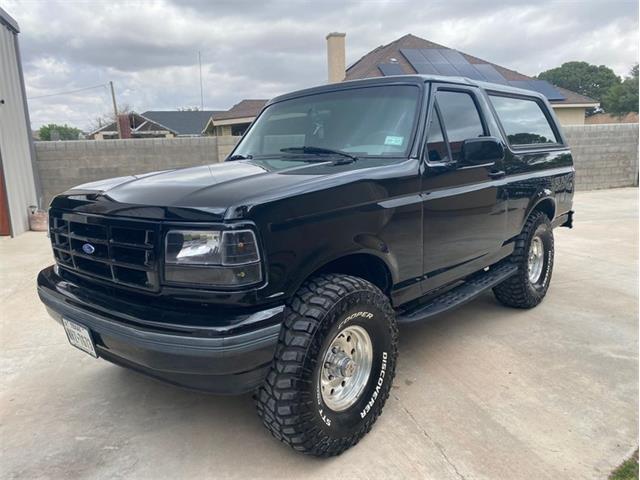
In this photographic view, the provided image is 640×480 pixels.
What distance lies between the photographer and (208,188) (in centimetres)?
230

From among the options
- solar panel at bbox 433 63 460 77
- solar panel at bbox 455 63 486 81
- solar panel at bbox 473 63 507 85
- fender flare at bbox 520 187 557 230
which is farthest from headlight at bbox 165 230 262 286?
solar panel at bbox 473 63 507 85

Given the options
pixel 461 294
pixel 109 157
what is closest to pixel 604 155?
pixel 461 294

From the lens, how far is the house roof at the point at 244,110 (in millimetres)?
26714

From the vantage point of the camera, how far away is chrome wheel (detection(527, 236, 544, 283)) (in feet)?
15.5

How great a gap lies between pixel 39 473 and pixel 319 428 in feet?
4.76

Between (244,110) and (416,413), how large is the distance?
27.2m

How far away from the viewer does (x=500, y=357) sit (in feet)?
11.8

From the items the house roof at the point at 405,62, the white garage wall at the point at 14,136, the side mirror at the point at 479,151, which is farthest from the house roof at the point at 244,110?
the side mirror at the point at 479,151

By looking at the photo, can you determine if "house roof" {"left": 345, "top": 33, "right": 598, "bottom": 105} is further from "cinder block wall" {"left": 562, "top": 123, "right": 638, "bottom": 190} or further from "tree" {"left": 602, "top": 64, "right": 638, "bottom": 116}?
"tree" {"left": 602, "top": 64, "right": 638, "bottom": 116}

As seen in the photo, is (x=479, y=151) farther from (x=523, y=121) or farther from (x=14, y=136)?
(x=14, y=136)

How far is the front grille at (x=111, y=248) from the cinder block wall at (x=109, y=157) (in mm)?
7710

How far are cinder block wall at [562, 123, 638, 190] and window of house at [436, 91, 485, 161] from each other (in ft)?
36.9

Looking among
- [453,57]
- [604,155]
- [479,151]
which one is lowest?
[604,155]

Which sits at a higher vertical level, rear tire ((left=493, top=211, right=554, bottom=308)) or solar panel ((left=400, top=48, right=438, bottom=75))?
solar panel ((left=400, top=48, right=438, bottom=75))
